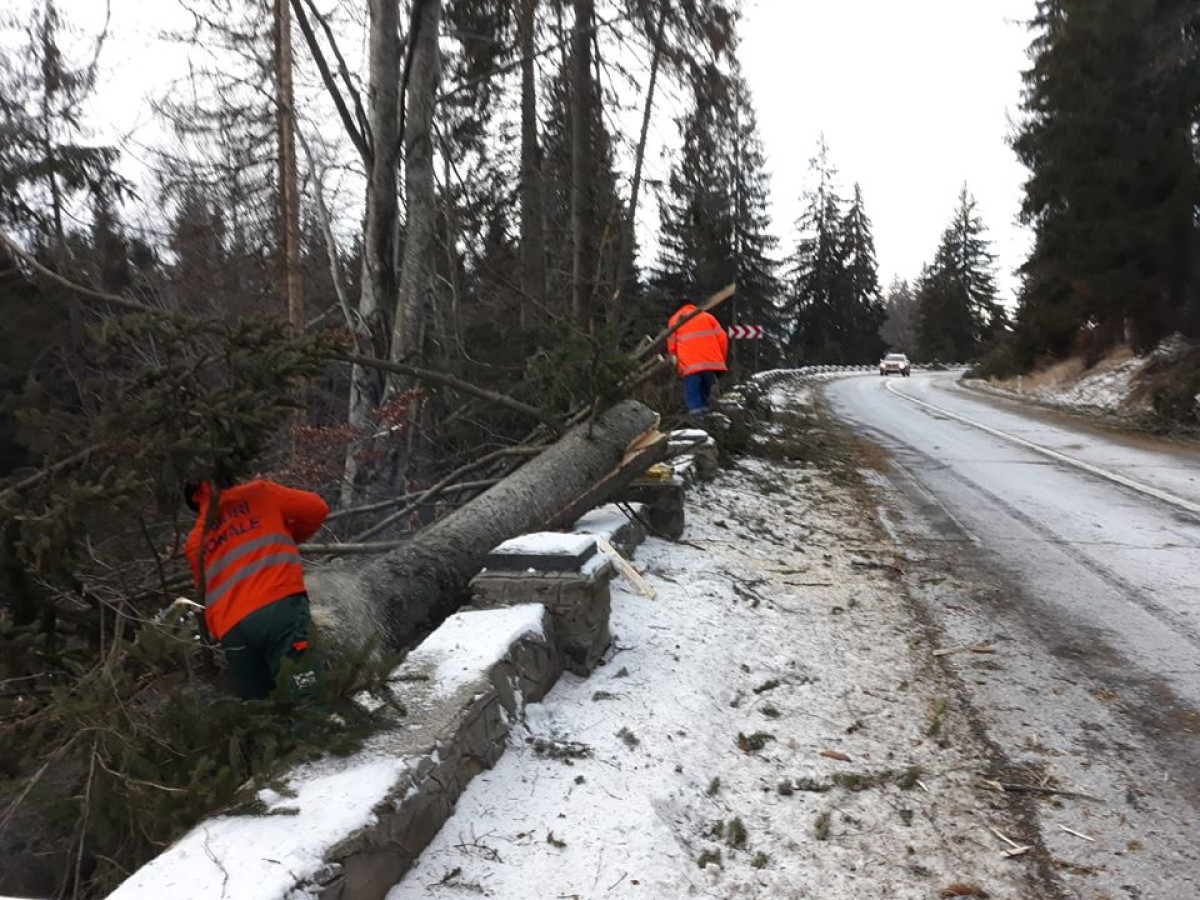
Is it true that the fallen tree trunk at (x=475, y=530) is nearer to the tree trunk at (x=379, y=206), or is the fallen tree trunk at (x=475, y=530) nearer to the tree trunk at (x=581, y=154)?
the tree trunk at (x=379, y=206)

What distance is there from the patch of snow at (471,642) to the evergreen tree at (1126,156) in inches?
789

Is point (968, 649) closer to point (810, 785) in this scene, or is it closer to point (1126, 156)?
point (810, 785)

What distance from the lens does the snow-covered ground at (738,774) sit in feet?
8.75

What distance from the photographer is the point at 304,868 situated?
207 centimetres

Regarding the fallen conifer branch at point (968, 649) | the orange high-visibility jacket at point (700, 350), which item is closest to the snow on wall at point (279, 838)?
the fallen conifer branch at point (968, 649)

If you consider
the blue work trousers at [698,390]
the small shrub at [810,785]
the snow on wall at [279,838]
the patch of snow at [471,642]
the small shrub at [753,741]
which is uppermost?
the blue work trousers at [698,390]

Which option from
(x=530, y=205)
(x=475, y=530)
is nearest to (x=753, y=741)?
(x=475, y=530)

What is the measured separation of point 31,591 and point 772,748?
2.94 meters

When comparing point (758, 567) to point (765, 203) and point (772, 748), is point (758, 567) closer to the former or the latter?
point (772, 748)

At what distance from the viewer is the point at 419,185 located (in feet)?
27.7

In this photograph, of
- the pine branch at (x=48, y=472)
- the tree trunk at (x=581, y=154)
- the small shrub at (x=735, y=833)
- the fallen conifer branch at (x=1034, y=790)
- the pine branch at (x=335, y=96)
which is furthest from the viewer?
the tree trunk at (x=581, y=154)

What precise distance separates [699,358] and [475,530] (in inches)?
216

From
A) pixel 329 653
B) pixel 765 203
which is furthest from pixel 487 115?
pixel 765 203

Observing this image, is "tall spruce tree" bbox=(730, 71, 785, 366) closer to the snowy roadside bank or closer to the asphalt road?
the snowy roadside bank
